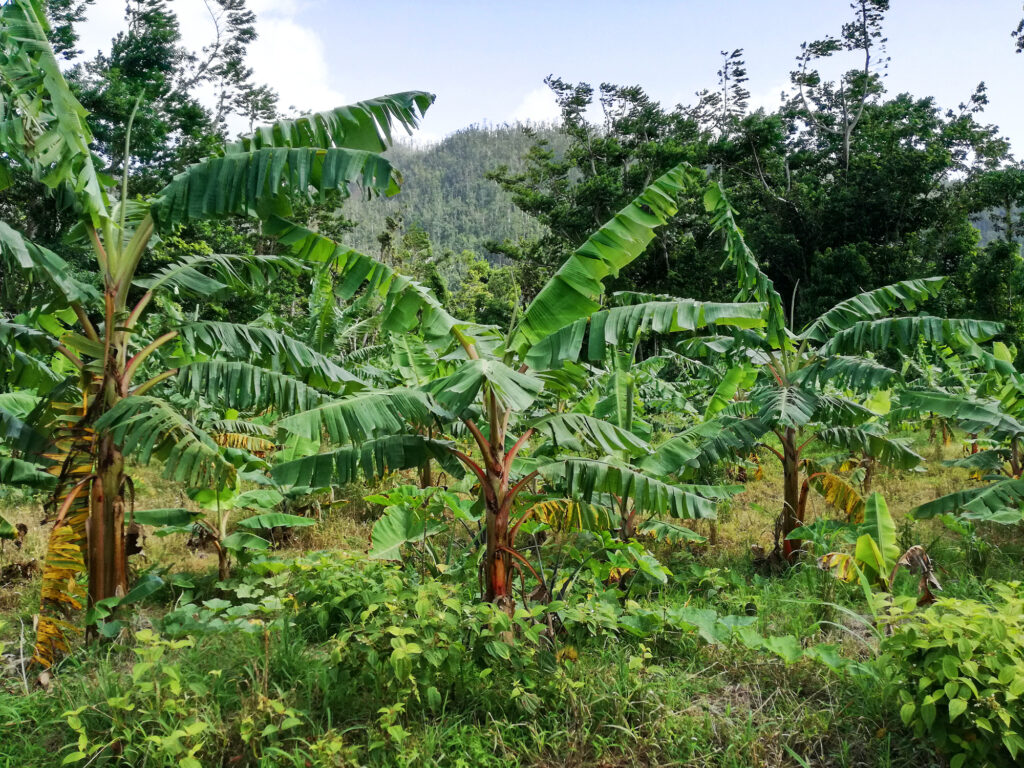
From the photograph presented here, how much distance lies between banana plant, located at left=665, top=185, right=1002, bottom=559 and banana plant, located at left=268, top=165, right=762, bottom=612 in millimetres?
1471

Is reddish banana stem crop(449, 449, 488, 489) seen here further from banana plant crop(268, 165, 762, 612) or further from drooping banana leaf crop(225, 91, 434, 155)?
drooping banana leaf crop(225, 91, 434, 155)

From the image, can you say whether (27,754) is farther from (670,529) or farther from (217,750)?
(670,529)

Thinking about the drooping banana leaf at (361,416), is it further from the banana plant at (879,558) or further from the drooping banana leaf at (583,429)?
the banana plant at (879,558)

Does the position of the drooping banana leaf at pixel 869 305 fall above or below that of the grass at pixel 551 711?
above

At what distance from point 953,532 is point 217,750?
286 inches

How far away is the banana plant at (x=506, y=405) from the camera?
12.8 ft

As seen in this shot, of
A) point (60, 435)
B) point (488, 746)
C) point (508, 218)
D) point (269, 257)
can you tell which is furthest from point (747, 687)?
point (508, 218)

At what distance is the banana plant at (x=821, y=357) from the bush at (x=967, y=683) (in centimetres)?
266

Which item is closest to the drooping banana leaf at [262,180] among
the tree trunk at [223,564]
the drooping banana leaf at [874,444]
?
the tree trunk at [223,564]

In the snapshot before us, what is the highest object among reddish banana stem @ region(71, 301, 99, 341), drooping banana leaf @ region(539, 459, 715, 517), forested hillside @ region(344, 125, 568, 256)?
forested hillside @ region(344, 125, 568, 256)

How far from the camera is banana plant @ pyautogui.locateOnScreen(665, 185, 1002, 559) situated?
5520 millimetres

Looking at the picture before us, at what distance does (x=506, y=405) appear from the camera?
3.79 meters

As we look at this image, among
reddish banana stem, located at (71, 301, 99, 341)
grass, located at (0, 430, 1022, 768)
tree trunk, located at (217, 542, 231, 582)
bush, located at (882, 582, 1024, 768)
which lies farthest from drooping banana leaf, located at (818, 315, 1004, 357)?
reddish banana stem, located at (71, 301, 99, 341)

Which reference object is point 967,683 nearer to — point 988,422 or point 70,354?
point 988,422
